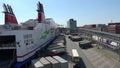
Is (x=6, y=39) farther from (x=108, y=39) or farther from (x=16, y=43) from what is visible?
(x=108, y=39)

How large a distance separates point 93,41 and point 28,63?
2203cm

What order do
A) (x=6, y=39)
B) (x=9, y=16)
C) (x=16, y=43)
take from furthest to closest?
(x=9, y=16), (x=6, y=39), (x=16, y=43)

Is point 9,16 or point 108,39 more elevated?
point 9,16

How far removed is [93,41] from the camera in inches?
1516

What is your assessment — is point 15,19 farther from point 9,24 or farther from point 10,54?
point 10,54

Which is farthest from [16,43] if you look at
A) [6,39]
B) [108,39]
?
[108,39]

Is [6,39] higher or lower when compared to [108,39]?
higher

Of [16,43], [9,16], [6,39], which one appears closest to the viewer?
[16,43]

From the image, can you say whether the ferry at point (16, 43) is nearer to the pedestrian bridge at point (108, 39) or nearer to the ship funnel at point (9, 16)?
the ship funnel at point (9, 16)

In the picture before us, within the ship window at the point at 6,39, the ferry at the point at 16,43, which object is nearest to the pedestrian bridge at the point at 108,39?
A: the ferry at the point at 16,43

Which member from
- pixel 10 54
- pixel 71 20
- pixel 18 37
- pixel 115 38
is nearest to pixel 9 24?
pixel 10 54

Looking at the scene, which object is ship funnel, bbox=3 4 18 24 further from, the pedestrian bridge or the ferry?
the pedestrian bridge

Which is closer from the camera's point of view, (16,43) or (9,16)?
(16,43)

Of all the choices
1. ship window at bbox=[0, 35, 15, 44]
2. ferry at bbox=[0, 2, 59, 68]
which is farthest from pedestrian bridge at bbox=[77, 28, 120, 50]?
ship window at bbox=[0, 35, 15, 44]
